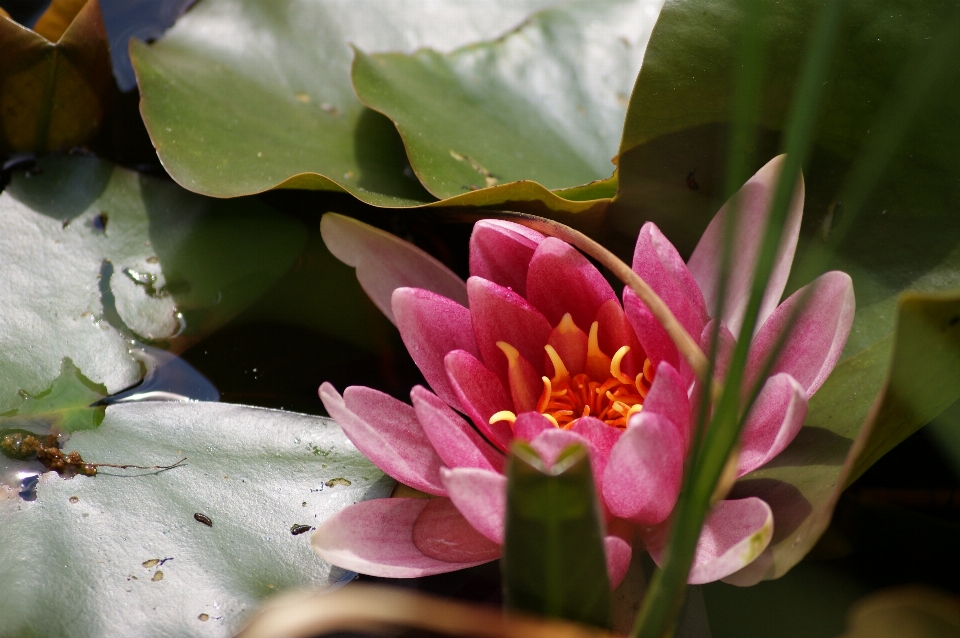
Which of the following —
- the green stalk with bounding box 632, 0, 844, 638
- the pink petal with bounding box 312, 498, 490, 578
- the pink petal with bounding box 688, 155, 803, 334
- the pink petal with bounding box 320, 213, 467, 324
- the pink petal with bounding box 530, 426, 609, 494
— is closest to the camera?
the green stalk with bounding box 632, 0, 844, 638

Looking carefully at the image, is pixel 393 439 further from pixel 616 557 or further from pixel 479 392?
pixel 616 557

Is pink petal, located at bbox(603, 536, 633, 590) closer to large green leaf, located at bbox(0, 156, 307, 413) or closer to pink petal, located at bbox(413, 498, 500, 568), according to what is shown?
pink petal, located at bbox(413, 498, 500, 568)

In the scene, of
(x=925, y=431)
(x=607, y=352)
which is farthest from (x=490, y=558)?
(x=925, y=431)

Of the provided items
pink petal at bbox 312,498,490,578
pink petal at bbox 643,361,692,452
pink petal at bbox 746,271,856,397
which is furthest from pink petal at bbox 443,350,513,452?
pink petal at bbox 746,271,856,397

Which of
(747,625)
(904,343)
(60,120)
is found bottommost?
(747,625)

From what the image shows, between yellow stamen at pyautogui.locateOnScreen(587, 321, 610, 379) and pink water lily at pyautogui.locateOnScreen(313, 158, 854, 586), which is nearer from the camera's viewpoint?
pink water lily at pyautogui.locateOnScreen(313, 158, 854, 586)

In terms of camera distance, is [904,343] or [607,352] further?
[607,352]

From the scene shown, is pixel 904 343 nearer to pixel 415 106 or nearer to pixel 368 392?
pixel 368 392

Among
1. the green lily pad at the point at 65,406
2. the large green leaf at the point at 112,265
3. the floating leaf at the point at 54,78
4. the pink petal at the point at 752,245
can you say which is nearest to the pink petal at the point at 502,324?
the pink petal at the point at 752,245
